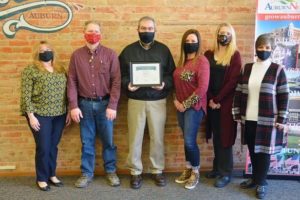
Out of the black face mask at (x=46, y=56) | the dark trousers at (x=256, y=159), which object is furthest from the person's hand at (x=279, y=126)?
the black face mask at (x=46, y=56)

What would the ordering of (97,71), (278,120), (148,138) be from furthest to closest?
(148,138) < (97,71) < (278,120)

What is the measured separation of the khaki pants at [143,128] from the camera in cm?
346

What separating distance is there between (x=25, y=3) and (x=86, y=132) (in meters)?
1.51

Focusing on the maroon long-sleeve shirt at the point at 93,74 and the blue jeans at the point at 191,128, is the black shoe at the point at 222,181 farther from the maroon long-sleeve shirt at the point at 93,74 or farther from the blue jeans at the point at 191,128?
the maroon long-sleeve shirt at the point at 93,74

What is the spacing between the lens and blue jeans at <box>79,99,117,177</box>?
11.2 feet

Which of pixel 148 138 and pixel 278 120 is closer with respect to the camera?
pixel 278 120

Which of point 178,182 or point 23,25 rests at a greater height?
point 23,25

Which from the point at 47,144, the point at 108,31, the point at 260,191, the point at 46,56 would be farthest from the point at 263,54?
the point at 47,144

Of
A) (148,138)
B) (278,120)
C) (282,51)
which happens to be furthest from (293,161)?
(148,138)

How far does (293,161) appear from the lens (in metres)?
3.64

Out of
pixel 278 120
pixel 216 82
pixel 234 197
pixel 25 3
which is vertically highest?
pixel 25 3

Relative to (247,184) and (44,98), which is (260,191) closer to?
(247,184)

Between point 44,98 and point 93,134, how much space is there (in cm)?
63

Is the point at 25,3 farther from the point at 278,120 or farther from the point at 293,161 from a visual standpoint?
the point at 293,161
